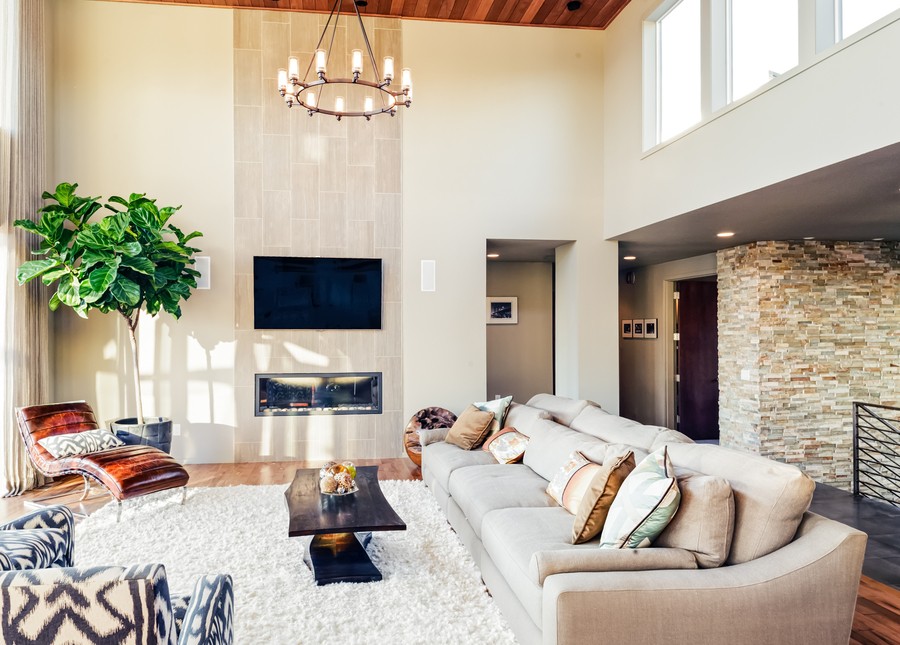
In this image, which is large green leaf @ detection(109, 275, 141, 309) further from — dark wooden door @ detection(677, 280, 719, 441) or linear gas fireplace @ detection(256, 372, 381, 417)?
dark wooden door @ detection(677, 280, 719, 441)

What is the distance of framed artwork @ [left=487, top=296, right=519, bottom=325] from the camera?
839cm

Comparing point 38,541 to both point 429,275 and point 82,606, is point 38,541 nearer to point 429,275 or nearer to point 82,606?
point 82,606

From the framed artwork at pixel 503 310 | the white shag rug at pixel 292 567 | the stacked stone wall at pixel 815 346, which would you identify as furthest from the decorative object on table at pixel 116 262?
the stacked stone wall at pixel 815 346

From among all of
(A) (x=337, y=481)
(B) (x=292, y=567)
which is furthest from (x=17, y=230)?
(B) (x=292, y=567)

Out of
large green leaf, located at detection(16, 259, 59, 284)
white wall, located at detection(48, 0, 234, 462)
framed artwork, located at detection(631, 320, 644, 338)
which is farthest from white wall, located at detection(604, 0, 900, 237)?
large green leaf, located at detection(16, 259, 59, 284)

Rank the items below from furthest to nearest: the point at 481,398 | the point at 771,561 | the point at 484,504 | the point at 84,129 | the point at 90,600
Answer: the point at 481,398 < the point at 84,129 < the point at 484,504 < the point at 771,561 < the point at 90,600

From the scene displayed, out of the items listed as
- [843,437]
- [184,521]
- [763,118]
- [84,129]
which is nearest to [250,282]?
[84,129]

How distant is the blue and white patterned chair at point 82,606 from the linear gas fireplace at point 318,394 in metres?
5.05

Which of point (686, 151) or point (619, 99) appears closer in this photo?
point (686, 151)

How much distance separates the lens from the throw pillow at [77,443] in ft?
15.4

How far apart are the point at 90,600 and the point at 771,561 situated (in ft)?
7.19

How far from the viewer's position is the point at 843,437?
6.41 metres

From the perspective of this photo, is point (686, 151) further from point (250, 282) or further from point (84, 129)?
point (84, 129)

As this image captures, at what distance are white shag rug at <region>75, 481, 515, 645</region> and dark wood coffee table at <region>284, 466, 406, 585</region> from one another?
0.08 meters
